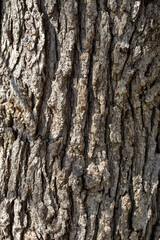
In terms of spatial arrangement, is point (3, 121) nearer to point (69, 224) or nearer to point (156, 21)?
point (69, 224)

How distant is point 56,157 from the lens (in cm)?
157

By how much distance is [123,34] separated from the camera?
5.10ft

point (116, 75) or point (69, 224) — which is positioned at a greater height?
point (116, 75)

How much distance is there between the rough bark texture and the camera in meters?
1.54

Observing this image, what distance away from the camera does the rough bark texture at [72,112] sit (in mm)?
1545

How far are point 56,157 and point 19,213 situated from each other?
1.24ft

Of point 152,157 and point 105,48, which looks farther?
point 152,157

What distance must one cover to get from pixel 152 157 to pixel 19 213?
2.77ft

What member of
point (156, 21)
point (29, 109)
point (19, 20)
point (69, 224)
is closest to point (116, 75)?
point (156, 21)

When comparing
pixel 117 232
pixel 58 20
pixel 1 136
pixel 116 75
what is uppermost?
pixel 58 20

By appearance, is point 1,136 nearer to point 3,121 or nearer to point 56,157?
point 3,121

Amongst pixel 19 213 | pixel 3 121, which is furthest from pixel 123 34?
pixel 19 213

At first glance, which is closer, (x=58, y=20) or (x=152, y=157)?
(x=58, y=20)

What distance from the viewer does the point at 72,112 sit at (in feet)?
5.14
